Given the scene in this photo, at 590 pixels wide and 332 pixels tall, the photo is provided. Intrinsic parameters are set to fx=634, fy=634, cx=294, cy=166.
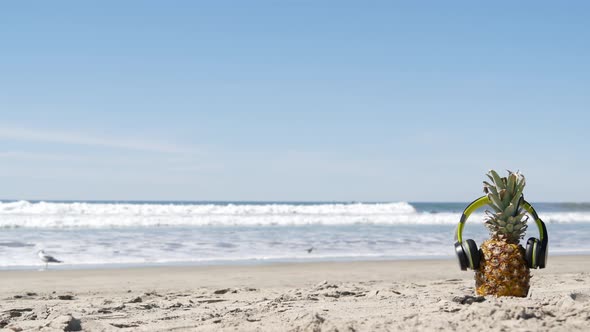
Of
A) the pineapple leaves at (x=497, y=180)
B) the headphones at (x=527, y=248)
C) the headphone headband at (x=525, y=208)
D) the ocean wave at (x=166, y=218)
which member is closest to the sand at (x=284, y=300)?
the headphones at (x=527, y=248)

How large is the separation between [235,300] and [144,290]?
1887mm

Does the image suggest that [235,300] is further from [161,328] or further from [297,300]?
[161,328]

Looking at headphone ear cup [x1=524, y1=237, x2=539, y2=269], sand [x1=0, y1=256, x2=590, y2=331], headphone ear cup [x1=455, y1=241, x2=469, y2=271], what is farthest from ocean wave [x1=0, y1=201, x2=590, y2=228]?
headphone ear cup [x1=524, y1=237, x2=539, y2=269]

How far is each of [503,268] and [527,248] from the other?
28cm

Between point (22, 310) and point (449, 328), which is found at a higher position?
point (449, 328)

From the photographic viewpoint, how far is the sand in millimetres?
4973

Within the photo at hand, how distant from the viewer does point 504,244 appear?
5750 mm

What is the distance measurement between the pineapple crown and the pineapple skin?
9cm

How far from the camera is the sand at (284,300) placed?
4973 millimetres

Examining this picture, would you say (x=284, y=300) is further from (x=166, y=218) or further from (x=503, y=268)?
(x=166, y=218)

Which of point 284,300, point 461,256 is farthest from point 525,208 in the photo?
point 284,300

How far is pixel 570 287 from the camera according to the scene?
8.27 m

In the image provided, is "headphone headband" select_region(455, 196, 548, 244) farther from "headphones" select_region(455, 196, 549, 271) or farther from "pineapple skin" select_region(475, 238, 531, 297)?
"pineapple skin" select_region(475, 238, 531, 297)

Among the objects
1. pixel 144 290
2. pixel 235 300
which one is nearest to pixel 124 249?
pixel 144 290
